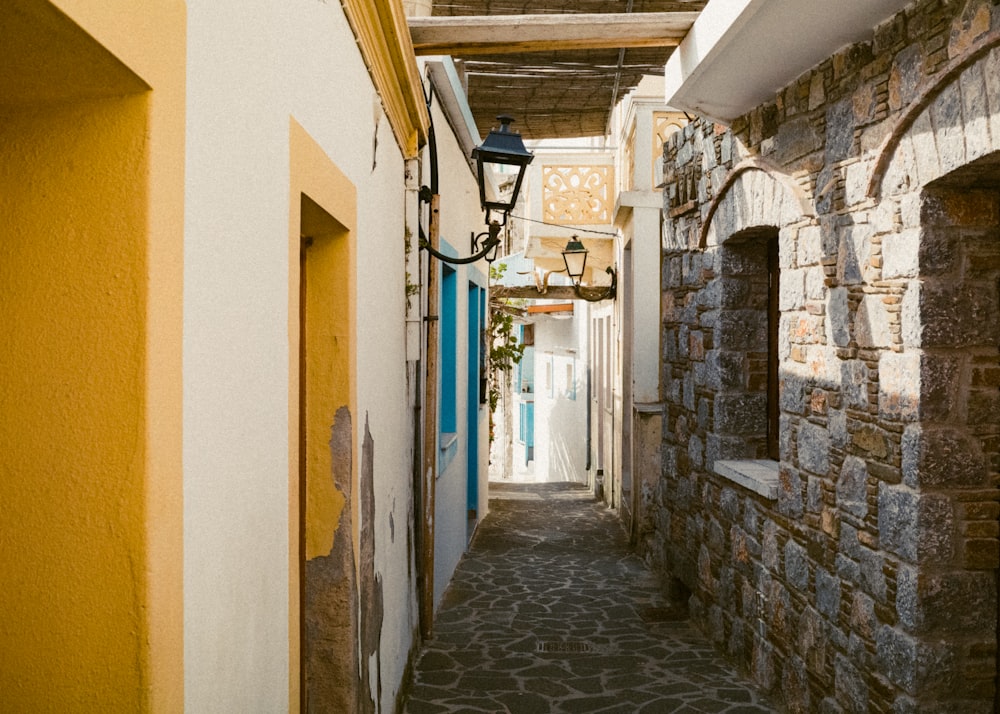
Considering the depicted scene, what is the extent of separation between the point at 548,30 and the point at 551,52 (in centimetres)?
399

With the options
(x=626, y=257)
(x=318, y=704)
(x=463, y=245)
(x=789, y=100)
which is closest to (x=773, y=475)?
(x=789, y=100)

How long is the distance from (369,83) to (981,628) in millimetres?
3028

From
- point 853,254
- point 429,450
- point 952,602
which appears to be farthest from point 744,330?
point 952,602

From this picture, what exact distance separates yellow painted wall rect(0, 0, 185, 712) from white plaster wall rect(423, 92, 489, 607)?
14.4ft

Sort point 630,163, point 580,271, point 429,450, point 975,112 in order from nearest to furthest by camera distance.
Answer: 1. point 975,112
2. point 429,450
3. point 630,163
4. point 580,271

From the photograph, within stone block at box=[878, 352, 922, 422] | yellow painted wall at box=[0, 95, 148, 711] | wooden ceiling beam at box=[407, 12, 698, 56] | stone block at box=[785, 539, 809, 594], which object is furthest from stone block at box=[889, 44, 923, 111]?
yellow painted wall at box=[0, 95, 148, 711]

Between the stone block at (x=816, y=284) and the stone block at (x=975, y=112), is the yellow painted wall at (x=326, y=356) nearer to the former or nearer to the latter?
the stone block at (x=975, y=112)

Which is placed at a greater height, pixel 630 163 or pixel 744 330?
pixel 630 163

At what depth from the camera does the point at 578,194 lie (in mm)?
11266

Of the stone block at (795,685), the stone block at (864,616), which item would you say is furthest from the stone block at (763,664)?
the stone block at (864,616)

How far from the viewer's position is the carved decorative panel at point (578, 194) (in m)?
11.2

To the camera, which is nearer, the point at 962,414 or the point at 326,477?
the point at 326,477

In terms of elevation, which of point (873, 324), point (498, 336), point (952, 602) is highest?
point (498, 336)

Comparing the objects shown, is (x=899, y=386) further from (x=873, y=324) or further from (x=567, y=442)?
(x=567, y=442)
